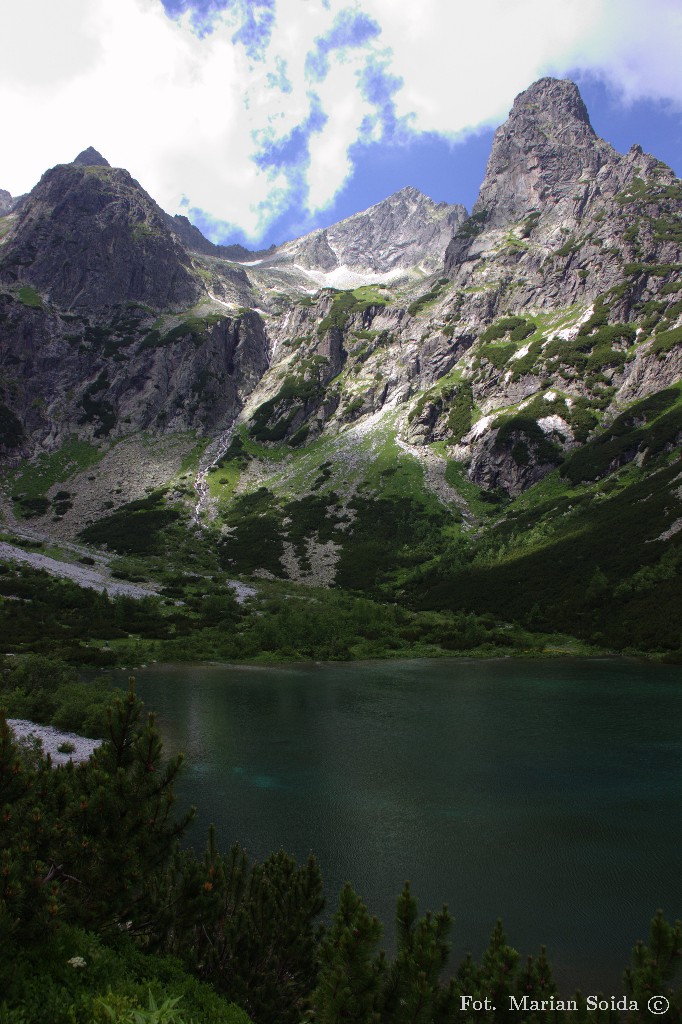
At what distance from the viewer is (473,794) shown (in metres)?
23.4

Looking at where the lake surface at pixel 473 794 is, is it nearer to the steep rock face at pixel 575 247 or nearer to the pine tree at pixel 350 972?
the pine tree at pixel 350 972

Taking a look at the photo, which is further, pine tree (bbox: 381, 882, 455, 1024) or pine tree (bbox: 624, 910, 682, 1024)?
pine tree (bbox: 381, 882, 455, 1024)

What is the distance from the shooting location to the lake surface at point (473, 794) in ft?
50.6

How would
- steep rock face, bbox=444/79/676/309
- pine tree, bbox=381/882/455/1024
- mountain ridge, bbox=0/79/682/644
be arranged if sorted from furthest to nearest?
1. steep rock face, bbox=444/79/676/309
2. mountain ridge, bbox=0/79/682/644
3. pine tree, bbox=381/882/455/1024

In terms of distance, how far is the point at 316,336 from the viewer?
194 metres

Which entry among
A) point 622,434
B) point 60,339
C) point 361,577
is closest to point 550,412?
point 622,434

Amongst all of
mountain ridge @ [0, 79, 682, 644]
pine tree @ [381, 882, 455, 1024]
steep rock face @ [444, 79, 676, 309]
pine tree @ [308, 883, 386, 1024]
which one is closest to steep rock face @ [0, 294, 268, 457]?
mountain ridge @ [0, 79, 682, 644]

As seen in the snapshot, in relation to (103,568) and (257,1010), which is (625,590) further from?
(103,568)

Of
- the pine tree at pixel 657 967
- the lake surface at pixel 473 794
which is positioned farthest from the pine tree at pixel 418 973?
the lake surface at pixel 473 794

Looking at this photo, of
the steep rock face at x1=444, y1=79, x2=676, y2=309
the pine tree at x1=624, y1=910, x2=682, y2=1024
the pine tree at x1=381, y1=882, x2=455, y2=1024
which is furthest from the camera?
the steep rock face at x1=444, y1=79, x2=676, y2=309

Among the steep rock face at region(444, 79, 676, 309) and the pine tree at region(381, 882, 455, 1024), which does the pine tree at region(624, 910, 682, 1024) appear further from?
the steep rock face at region(444, 79, 676, 309)

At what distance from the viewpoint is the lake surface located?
50.6ft

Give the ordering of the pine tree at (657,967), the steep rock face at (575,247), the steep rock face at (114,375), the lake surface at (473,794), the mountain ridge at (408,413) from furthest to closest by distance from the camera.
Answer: the steep rock face at (114,375), the steep rock face at (575,247), the mountain ridge at (408,413), the lake surface at (473,794), the pine tree at (657,967)

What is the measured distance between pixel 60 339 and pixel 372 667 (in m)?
174
